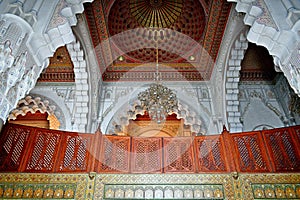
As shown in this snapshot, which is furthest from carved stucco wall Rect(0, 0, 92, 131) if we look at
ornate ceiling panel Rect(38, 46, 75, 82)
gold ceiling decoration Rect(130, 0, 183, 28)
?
ornate ceiling panel Rect(38, 46, 75, 82)

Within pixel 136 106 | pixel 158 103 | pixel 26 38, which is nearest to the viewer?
pixel 26 38

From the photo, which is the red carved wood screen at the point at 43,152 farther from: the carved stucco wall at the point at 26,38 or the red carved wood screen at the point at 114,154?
the carved stucco wall at the point at 26,38

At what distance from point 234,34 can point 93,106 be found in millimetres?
3800

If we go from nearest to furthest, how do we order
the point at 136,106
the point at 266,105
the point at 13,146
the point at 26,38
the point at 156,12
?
the point at 26,38
the point at 13,146
the point at 156,12
the point at 266,105
the point at 136,106

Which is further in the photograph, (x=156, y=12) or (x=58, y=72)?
(x=58, y=72)

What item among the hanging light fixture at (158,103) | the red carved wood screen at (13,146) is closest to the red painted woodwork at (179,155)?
the hanging light fixture at (158,103)

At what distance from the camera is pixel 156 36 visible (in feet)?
22.3

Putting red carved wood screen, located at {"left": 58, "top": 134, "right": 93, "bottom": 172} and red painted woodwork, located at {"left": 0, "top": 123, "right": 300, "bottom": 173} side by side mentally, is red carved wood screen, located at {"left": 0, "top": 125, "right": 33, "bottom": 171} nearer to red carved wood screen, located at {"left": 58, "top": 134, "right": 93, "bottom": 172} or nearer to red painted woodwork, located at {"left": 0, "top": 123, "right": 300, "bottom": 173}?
red painted woodwork, located at {"left": 0, "top": 123, "right": 300, "bottom": 173}

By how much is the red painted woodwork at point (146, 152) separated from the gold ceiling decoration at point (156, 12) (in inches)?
147

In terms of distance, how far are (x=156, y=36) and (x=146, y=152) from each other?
394 centimetres

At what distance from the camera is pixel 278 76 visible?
22.5ft

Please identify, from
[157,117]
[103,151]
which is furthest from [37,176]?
[157,117]

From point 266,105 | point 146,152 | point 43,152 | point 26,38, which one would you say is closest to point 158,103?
point 146,152

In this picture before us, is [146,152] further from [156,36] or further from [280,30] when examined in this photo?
[156,36]
